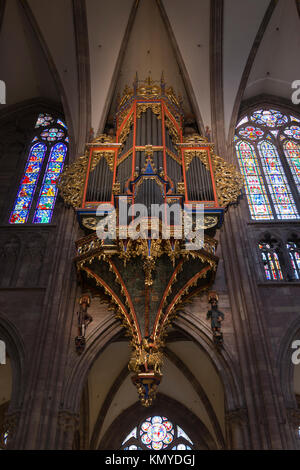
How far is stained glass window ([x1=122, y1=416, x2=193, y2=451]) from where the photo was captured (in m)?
12.3

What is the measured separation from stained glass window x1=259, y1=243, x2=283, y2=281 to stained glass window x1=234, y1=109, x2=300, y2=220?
136 centimetres

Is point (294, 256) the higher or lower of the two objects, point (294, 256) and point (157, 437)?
the higher

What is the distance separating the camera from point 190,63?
582 inches

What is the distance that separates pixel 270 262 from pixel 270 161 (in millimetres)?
4468

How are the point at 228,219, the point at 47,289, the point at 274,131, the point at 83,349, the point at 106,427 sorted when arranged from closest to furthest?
the point at 83,349
the point at 47,289
the point at 228,219
the point at 106,427
the point at 274,131

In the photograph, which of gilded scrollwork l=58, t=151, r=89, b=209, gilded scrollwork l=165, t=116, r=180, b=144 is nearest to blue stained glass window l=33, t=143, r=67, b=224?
gilded scrollwork l=58, t=151, r=89, b=209

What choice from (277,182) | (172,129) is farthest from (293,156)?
(172,129)

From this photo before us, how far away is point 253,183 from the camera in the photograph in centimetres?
1327

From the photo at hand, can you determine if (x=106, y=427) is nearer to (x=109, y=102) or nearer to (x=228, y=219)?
(x=228, y=219)

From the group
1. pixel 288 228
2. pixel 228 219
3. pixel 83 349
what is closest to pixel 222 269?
pixel 228 219

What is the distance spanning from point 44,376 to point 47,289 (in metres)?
2.09

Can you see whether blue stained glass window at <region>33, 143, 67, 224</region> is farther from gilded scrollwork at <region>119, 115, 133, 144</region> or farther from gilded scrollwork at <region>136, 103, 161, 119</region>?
gilded scrollwork at <region>136, 103, 161, 119</region>

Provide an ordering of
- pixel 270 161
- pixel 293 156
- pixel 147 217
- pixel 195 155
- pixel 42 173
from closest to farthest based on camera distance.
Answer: pixel 147 217 < pixel 195 155 < pixel 42 173 < pixel 270 161 < pixel 293 156

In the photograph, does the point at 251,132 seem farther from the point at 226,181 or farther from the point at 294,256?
the point at 294,256
